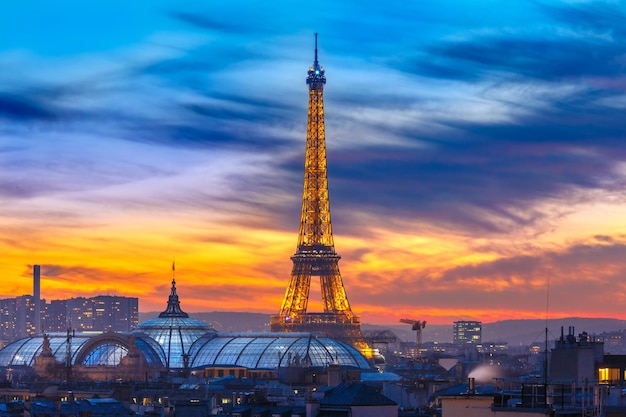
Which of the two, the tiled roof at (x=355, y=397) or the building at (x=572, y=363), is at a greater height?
the building at (x=572, y=363)

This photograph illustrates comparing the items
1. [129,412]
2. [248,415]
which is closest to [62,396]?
[129,412]

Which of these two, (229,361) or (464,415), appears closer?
A: (464,415)

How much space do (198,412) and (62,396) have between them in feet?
160

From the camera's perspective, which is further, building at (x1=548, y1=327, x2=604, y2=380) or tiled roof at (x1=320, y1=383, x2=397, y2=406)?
tiled roof at (x1=320, y1=383, x2=397, y2=406)

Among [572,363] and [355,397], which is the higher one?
[572,363]

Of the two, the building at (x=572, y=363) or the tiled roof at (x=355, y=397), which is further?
the tiled roof at (x=355, y=397)

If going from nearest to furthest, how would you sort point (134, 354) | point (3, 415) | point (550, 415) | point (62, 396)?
point (550, 415) → point (3, 415) → point (62, 396) → point (134, 354)

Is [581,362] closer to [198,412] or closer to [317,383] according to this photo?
[198,412]

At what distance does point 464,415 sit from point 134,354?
152m

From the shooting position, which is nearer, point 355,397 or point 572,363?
point 572,363

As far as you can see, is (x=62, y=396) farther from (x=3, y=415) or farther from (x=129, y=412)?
(x=3, y=415)

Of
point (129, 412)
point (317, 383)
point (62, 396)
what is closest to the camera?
point (129, 412)

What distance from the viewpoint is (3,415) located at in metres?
96.1

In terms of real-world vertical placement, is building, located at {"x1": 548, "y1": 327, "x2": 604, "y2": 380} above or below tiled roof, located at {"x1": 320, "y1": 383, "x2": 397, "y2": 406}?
above
